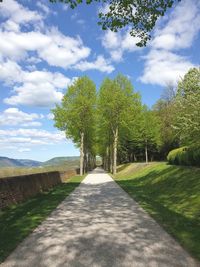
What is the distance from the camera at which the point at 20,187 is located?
17.5m

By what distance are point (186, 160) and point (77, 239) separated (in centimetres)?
1551

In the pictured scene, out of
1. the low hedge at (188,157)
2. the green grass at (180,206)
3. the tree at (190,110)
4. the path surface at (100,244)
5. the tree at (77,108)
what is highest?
the tree at (77,108)

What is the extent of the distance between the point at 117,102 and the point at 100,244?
37433 millimetres

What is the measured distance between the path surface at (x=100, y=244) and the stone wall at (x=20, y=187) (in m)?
4.39

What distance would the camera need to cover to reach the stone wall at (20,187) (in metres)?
15.0

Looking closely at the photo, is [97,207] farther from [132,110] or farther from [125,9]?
[132,110]

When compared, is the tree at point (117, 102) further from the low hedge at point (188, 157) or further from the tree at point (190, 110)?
the tree at point (190, 110)

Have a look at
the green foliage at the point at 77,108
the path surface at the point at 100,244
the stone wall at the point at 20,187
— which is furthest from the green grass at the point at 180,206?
the green foliage at the point at 77,108

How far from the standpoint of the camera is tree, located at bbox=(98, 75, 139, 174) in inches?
1735

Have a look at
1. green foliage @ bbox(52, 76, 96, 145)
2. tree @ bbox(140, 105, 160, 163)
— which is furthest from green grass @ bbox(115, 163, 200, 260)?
tree @ bbox(140, 105, 160, 163)

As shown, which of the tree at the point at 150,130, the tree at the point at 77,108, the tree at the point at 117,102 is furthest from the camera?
the tree at the point at 150,130

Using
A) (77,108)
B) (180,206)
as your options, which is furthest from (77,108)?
(180,206)

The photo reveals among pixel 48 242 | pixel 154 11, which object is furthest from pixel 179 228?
pixel 154 11

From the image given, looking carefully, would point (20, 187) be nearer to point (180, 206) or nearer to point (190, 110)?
point (180, 206)
